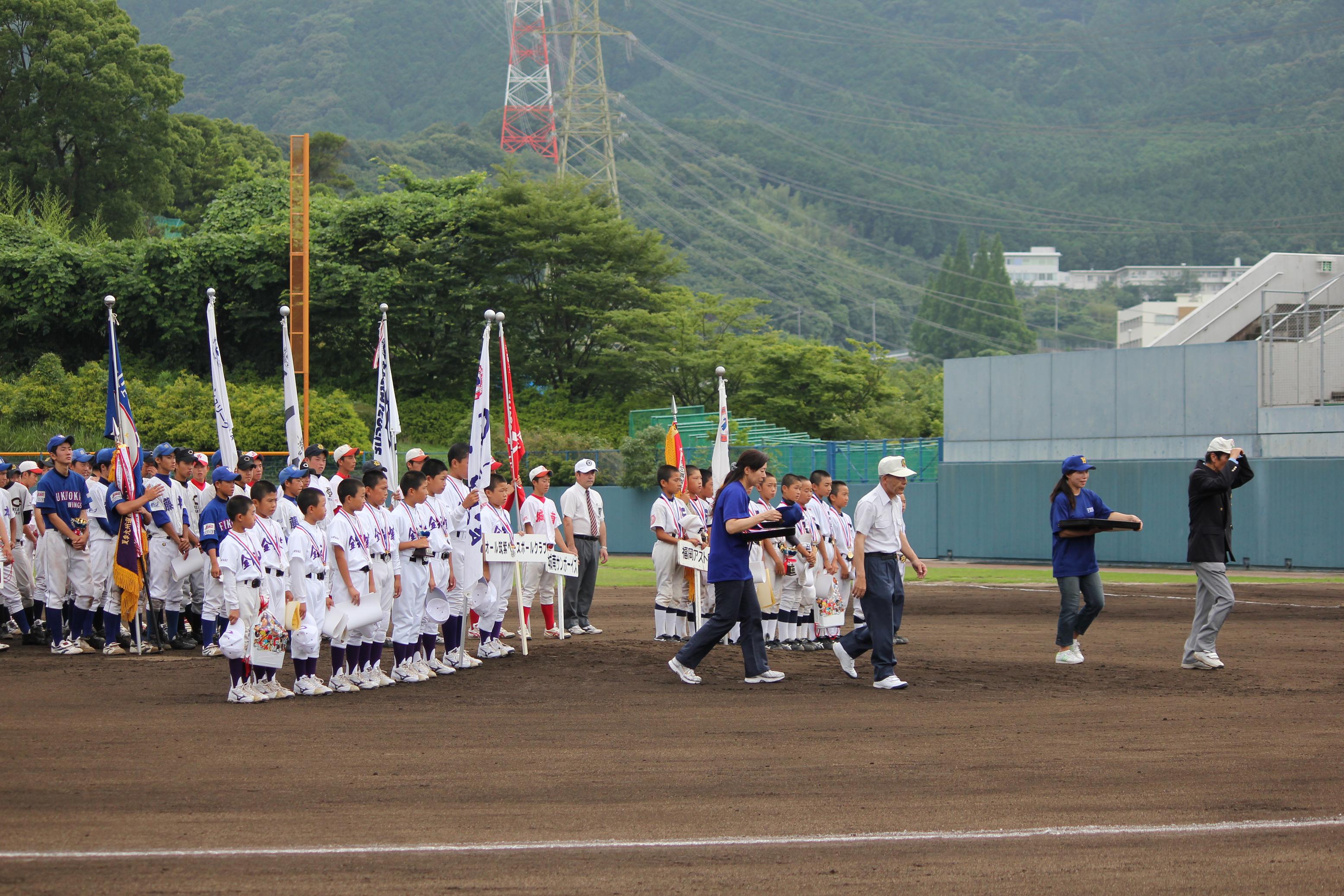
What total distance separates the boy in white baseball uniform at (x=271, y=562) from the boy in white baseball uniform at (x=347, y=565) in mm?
411

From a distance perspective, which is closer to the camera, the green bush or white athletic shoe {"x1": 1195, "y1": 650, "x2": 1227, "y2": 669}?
white athletic shoe {"x1": 1195, "y1": 650, "x2": 1227, "y2": 669}

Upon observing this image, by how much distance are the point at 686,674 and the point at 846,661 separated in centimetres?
154

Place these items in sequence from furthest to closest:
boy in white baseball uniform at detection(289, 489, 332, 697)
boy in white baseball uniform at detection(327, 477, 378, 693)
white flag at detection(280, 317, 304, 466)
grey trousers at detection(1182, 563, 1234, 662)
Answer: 1. white flag at detection(280, 317, 304, 466)
2. grey trousers at detection(1182, 563, 1234, 662)
3. boy in white baseball uniform at detection(327, 477, 378, 693)
4. boy in white baseball uniform at detection(289, 489, 332, 697)

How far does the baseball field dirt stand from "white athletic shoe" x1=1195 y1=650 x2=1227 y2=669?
0.26 m

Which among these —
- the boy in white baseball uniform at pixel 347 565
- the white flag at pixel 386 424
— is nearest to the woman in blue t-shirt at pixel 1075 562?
the boy in white baseball uniform at pixel 347 565

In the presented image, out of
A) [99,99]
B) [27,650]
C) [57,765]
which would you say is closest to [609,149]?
[99,99]

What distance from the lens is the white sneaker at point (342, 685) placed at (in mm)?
11617

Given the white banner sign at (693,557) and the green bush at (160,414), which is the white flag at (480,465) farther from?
the green bush at (160,414)

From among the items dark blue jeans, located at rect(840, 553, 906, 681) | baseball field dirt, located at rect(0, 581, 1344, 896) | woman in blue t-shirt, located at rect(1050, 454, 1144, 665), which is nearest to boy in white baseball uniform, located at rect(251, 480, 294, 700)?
baseball field dirt, located at rect(0, 581, 1344, 896)

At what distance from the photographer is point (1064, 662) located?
13.1 metres

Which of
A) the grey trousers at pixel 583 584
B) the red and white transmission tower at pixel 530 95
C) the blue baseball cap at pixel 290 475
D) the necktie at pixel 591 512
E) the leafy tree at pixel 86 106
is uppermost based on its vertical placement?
the red and white transmission tower at pixel 530 95

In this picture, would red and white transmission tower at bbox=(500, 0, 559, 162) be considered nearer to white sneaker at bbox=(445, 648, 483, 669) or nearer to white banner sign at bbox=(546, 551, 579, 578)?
white banner sign at bbox=(546, 551, 579, 578)

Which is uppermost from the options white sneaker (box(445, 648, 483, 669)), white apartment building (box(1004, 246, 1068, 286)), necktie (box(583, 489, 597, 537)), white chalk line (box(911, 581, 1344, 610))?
white apartment building (box(1004, 246, 1068, 286))

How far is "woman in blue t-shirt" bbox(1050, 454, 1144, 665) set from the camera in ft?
42.6
